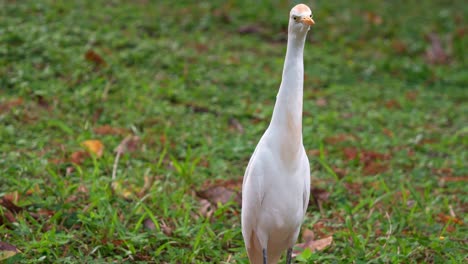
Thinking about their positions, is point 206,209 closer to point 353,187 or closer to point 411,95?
point 353,187

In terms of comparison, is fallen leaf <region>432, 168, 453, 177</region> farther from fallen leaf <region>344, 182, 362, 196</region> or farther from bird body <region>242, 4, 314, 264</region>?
bird body <region>242, 4, 314, 264</region>

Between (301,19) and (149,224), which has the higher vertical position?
(301,19)

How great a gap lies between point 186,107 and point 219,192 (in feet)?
5.11

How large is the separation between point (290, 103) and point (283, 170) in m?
0.31

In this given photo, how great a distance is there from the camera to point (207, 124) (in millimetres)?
5285

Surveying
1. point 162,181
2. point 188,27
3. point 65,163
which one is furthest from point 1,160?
point 188,27

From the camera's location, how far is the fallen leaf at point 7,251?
119 inches

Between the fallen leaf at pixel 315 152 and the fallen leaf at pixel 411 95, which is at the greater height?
the fallen leaf at pixel 411 95

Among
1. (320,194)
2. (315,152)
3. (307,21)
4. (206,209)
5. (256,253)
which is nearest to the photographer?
(307,21)

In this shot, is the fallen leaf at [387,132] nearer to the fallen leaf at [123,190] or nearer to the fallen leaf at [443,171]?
the fallen leaf at [443,171]

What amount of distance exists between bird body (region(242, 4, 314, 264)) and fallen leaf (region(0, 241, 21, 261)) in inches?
44.7

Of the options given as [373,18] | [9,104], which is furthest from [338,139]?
[373,18]

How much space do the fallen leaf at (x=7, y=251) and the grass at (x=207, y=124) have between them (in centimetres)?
5

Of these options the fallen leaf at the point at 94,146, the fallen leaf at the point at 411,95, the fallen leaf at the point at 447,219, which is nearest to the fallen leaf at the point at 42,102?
the fallen leaf at the point at 94,146
